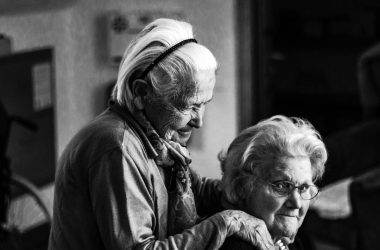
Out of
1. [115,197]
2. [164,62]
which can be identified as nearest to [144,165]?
[115,197]

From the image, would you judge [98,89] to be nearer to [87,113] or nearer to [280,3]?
[87,113]

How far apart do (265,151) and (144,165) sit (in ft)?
1.05

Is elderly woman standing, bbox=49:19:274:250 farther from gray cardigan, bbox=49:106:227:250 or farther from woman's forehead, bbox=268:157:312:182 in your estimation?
woman's forehead, bbox=268:157:312:182

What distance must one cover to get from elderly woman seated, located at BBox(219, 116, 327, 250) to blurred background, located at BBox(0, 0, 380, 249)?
94.5 inches

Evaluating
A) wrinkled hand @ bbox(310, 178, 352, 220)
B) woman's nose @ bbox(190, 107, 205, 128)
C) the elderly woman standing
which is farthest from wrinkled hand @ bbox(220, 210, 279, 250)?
wrinkled hand @ bbox(310, 178, 352, 220)

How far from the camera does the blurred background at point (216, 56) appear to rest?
15.1 ft

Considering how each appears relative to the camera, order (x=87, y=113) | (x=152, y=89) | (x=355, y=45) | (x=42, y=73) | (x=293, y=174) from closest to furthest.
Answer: (x=152, y=89), (x=293, y=174), (x=42, y=73), (x=87, y=113), (x=355, y=45)

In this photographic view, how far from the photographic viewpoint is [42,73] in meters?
4.76

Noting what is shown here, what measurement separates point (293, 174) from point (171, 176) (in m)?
0.29

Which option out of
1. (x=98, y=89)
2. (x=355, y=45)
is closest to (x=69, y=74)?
(x=98, y=89)

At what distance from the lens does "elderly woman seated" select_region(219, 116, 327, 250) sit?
77.9 inches

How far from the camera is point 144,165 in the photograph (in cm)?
184

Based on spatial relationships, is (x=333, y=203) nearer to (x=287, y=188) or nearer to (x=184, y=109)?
(x=287, y=188)

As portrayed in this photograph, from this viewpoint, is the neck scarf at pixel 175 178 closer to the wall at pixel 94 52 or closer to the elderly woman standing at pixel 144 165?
the elderly woman standing at pixel 144 165
